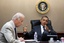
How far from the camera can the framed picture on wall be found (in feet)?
19.4

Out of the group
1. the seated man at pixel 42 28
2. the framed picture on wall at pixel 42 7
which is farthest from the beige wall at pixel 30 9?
the seated man at pixel 42 28

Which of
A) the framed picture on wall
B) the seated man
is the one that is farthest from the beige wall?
the seated man

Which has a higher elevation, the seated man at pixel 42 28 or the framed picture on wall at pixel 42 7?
the framed picture on wall at pixel 42 7

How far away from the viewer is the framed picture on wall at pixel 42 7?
591 cm

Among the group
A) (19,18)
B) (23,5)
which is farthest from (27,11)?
(19,18)

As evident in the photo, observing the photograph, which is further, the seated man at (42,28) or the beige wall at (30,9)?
the beige wall at (30,9)

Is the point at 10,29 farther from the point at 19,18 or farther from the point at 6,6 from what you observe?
the point at 6,6

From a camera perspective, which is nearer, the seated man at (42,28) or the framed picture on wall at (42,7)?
the seated man at (42,28)

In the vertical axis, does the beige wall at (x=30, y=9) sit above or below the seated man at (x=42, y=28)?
above

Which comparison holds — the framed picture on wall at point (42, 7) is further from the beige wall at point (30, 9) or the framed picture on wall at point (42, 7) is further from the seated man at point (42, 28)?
the seated man at point (42, 28)

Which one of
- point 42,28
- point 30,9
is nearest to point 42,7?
point 30,9

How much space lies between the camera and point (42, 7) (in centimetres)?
593

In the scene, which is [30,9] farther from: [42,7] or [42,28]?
[42,28]

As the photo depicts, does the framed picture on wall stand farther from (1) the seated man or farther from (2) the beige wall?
(1) the seated man
